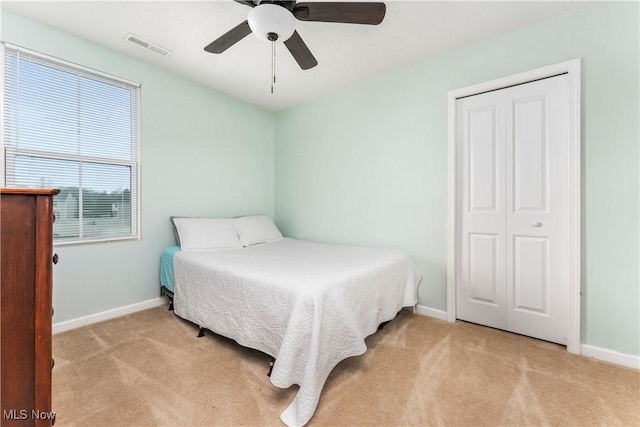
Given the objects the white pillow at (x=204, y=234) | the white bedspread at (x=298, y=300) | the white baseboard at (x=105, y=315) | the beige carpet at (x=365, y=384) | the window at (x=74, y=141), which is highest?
the window at (x=74, y=141)

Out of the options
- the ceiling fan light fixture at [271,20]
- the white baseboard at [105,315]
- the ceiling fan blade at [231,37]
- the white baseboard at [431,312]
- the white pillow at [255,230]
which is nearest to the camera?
the ceiling fan light fixture at [271,20]

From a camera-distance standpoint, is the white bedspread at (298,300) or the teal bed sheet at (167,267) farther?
the teal bed sheet at (167,267)

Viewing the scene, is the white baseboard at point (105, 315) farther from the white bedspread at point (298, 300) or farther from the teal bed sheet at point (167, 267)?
the white bedspread at point (298, 300)

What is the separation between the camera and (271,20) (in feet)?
4.95

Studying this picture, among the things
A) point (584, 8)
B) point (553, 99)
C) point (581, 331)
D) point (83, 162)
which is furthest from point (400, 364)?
point (83, 162)

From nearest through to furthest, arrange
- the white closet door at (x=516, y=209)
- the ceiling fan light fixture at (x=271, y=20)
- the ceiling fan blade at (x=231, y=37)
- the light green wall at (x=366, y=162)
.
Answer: the ceiling fan light fixture at (x=271, y=20), the ceiling fan blade at (x=231, y=37), the light green wall at (x=366, y=162), the white closet door at (x=516, y=209)

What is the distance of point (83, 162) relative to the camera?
93.2 inches

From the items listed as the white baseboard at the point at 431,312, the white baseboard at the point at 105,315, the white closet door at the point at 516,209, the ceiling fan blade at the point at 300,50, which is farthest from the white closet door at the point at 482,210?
the white baseboard at the point at 105,315

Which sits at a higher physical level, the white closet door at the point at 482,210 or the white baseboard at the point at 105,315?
the white closet door at the point at 482,210

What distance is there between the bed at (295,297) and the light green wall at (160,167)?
251 mm

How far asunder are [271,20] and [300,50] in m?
0.41

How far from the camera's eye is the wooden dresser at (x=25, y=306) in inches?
31.7

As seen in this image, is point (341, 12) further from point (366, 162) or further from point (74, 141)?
point (74, 141)

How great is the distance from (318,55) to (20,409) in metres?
2.78
